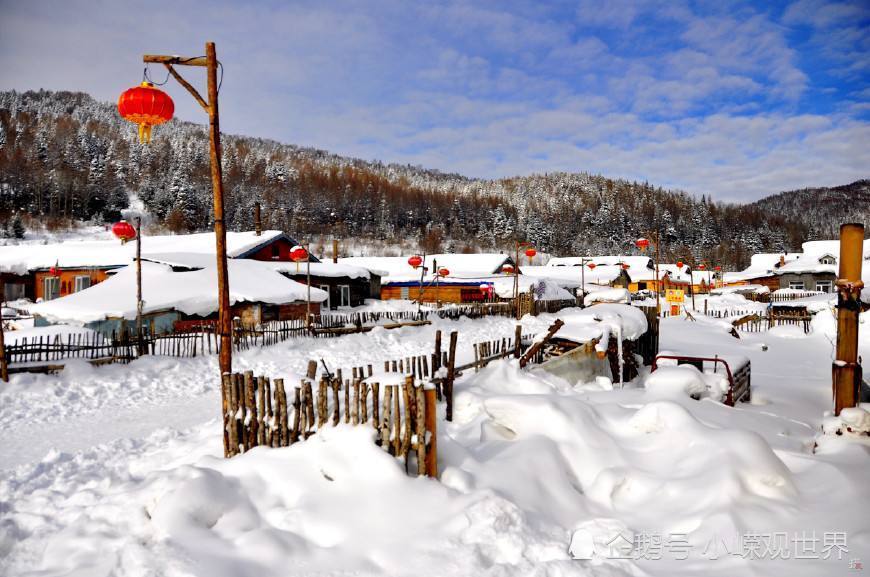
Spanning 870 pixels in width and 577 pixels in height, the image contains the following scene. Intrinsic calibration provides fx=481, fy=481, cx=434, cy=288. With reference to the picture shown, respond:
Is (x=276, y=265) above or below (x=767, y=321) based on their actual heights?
above

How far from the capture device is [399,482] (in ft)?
16.0

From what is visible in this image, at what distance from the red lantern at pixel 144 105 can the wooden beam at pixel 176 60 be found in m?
0.43

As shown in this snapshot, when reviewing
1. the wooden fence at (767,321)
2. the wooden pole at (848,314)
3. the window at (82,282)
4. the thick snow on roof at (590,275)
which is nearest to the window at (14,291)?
the window at (82,282)

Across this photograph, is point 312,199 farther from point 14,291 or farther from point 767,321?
point 767,321

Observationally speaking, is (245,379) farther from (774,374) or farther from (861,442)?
(774,374)

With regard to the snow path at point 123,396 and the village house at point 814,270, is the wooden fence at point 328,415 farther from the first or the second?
the village house at point 814,270

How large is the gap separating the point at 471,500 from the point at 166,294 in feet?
51.7

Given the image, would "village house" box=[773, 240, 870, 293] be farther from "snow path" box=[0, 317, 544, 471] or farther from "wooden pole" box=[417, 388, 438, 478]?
"wooden pole" box=[417, 388, 438, 478]

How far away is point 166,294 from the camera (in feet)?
55.3

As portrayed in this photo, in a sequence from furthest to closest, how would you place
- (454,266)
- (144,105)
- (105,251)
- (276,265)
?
(454,266)
(276,265)
(105,251)
(144,105)

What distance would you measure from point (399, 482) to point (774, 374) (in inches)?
547

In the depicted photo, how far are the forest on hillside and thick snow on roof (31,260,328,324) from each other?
57797 millimetres

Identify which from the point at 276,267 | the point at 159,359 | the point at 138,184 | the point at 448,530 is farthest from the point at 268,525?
the point at 138,184

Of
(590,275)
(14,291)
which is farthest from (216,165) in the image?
(590,275)
